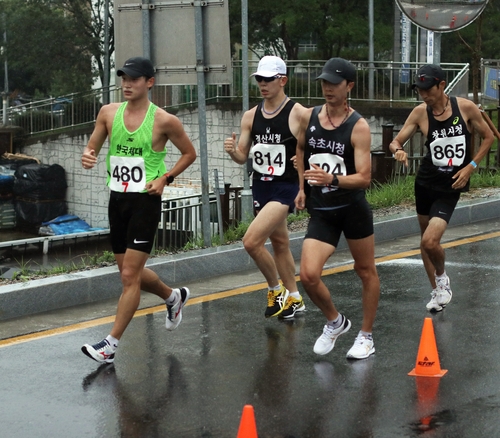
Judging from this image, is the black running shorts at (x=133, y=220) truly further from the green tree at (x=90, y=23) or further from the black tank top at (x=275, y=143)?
the green tree at (x=90, y=23)

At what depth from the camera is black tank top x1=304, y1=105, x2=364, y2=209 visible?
649 centimetres

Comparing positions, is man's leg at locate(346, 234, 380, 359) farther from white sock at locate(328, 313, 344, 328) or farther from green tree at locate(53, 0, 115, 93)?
green tree at locate(53, 0, 115, 93)

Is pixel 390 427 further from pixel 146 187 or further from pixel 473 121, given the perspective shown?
pixel 473 121

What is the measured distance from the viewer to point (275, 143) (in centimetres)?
752

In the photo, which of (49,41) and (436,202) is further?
(49,41)

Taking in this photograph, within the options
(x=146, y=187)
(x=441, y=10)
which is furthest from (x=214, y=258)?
(x=441, y=10)

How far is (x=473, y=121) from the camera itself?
26.2ft

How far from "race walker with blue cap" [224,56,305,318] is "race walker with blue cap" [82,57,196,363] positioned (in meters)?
0.75

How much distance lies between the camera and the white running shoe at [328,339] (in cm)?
663

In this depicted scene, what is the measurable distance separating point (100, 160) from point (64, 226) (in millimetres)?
2331

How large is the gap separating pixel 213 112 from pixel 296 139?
19.9m

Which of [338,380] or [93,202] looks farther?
[93,202]

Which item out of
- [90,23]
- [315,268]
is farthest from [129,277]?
[90,23]

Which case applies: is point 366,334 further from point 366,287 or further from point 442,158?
point 442,158
